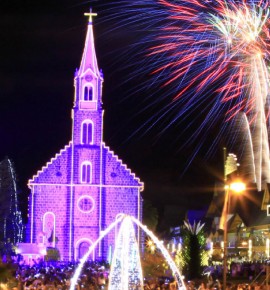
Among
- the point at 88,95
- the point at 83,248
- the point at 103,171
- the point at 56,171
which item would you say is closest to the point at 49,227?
the point at 83,248

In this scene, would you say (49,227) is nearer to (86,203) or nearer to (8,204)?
(86,203)

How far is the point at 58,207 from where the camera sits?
70812 mm

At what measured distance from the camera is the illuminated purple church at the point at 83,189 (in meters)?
70.0

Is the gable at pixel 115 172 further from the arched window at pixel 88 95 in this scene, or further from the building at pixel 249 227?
the building at pixel 249 227

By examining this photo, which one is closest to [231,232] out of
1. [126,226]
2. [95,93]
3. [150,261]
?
[95,93]

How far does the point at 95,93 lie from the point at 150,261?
32203mm

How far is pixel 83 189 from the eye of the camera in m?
71.4

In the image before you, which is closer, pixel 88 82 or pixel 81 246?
pixel 81 246

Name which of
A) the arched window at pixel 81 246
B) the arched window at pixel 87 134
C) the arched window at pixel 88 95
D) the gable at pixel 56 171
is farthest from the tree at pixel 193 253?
the arched window at pixel 88 95

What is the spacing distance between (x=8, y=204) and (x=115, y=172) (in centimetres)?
1039

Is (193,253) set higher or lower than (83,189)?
lower

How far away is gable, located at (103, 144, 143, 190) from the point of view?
71.9 meters

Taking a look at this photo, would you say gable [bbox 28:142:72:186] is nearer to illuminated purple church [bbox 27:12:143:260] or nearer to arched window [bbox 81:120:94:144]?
illuminated purple church [bbox 27:12:143:260]

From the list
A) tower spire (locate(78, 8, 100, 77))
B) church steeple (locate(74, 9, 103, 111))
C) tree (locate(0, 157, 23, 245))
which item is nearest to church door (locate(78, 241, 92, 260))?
tree (locate(0, 157, 23, 245))
